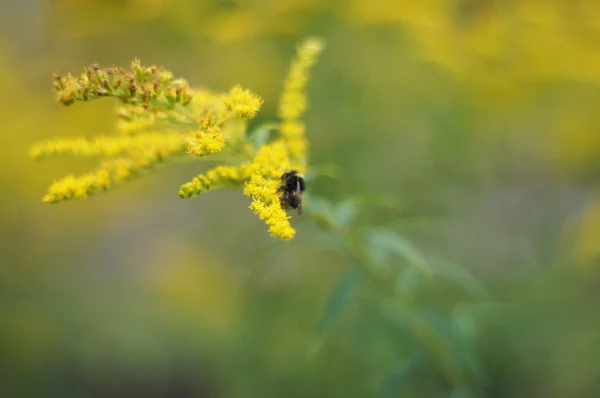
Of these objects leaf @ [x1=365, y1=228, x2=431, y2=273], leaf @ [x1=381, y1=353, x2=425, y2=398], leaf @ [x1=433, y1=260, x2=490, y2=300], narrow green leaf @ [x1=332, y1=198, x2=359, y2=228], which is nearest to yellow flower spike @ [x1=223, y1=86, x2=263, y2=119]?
narrow green leaf @ [x1=332, y1=198, x2=359, y2=228]

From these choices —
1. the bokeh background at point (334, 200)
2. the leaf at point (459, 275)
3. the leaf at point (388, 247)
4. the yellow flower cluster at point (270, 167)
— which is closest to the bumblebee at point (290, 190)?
the yellow flower cluster at point (270, 167)

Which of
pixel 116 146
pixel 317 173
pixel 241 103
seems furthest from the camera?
pixel 317 173

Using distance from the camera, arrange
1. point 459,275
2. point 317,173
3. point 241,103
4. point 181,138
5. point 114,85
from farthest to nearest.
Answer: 1. point 459,275
2. point 317,173
3. point 181,138
4. point 241,103
5. point 114,85

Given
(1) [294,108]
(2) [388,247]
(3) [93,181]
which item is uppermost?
(1) [294,108]

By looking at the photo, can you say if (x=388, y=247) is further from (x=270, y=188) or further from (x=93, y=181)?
(x=93, y=181)

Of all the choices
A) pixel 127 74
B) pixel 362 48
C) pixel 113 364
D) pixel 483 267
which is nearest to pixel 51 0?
pixel 362 48

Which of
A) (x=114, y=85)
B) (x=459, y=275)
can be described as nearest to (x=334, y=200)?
(x=459, y=275)

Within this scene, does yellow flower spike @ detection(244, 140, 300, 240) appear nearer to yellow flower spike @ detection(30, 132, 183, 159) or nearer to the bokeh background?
yellow flower spike @ detection(30, 132, 183, 159)
